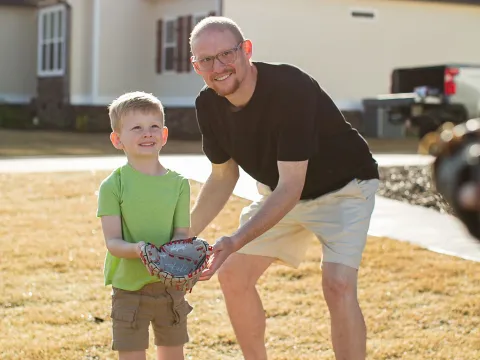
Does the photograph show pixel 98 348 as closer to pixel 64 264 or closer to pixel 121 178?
pixel 121 178

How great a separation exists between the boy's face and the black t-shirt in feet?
1.25

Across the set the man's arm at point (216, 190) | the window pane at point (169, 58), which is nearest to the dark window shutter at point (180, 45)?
the window pane at point (169, 58)

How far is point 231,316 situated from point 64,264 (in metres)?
3.03

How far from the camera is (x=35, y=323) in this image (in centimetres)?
539

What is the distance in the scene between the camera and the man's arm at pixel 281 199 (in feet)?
12.1

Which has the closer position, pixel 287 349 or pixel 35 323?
pixel 287 349

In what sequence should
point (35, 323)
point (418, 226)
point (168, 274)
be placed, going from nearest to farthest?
point (168, 274)
point (35, 323)
point (418, 226)

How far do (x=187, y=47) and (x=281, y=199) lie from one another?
21215 mm

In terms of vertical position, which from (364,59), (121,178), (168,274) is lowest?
(168,274)

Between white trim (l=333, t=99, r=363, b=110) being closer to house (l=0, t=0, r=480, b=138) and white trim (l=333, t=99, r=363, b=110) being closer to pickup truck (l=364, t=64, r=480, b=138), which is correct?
house (l=0, t=0, r=480, b=138)

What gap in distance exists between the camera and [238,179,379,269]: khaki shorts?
409cm

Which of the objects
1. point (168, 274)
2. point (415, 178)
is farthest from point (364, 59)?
point (168, 274)

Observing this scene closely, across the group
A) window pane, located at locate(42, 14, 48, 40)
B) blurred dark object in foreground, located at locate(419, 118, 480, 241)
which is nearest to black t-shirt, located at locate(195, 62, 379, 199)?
blurred dark object in foreground, located at locate(419, 118, 480, 241)

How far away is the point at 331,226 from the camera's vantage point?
4.16 m
